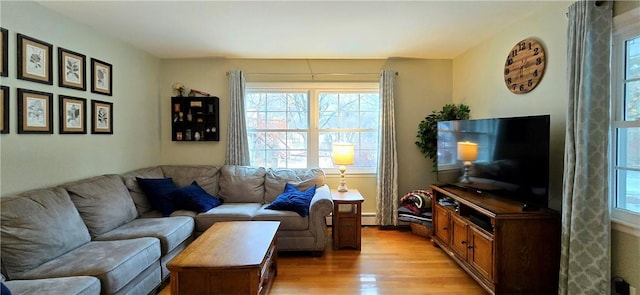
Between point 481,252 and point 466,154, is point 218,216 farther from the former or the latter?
point 466,154

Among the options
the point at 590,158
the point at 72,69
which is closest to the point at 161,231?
the point at 72,69

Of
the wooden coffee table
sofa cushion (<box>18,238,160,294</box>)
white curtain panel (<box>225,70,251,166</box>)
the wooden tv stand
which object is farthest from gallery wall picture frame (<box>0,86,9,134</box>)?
the wooden tv stand

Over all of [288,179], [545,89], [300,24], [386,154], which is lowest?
[288,179]

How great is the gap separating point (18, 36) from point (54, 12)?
454 millimetres

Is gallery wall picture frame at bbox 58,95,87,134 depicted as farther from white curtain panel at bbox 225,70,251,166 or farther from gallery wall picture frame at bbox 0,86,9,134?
white curtain panel at bbox 225,70,251,166

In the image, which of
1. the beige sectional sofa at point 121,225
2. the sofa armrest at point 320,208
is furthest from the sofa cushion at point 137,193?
the sofa armrest at point 320,208

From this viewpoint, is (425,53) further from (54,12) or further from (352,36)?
(54,12)

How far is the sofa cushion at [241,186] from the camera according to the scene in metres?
3.66

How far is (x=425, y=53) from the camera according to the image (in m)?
3.84

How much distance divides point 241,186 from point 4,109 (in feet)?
7.05

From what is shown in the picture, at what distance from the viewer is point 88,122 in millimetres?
2885

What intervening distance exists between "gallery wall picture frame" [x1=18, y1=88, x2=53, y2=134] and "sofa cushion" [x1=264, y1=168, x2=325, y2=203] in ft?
6.95

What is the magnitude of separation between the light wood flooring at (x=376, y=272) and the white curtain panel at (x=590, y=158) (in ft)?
2.47

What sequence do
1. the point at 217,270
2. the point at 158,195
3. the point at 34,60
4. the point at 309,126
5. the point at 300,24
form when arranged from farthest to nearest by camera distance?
the point at 309,126 → the point at 158,195 → the point at 300,24 → the point at 34,60 → the point at 217,270
